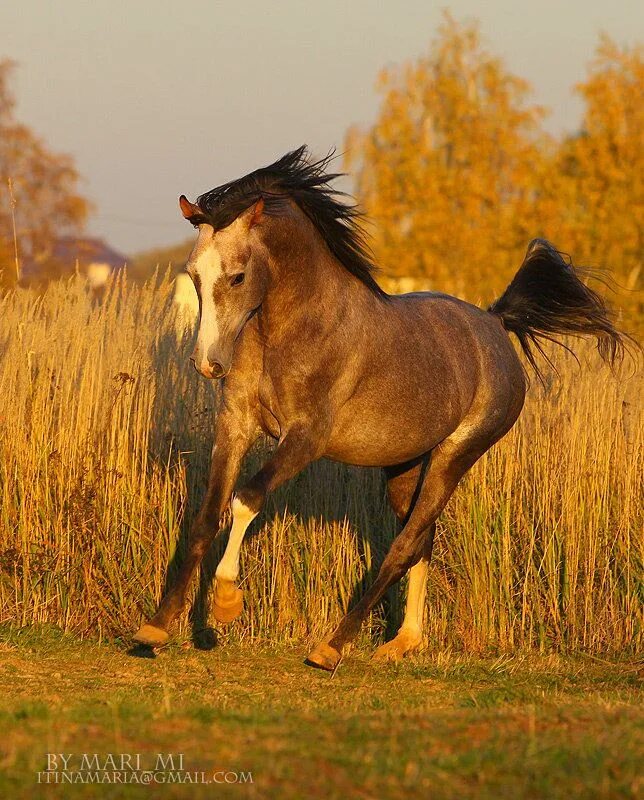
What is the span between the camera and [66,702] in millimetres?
5836

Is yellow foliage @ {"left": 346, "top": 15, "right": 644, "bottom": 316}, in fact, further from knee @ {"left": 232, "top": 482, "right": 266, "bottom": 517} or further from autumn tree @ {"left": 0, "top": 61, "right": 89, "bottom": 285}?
knee @ {"left": 232, "top": 482, "right": 266, "bottom": 517}

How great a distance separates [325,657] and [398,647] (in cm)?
93

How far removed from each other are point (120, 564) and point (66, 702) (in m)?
2.18

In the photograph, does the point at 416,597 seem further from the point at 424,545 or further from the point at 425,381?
the point at 425,381

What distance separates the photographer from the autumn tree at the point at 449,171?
30.6 m

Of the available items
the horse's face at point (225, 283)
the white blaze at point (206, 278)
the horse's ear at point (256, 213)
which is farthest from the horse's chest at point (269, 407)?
the horse's ear at point (256, 213)

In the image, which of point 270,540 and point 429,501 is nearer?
point 429,501

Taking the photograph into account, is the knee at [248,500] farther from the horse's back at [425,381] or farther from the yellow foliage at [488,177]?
the yellow foliage at [488,177]

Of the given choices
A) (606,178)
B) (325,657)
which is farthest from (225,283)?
(606,178)

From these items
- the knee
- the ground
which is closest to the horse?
the knee

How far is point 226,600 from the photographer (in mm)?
6254

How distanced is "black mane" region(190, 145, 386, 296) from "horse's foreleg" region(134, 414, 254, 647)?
1045 mm

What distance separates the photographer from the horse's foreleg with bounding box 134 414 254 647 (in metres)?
6.37

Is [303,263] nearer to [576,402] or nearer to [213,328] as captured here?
[213,328]
